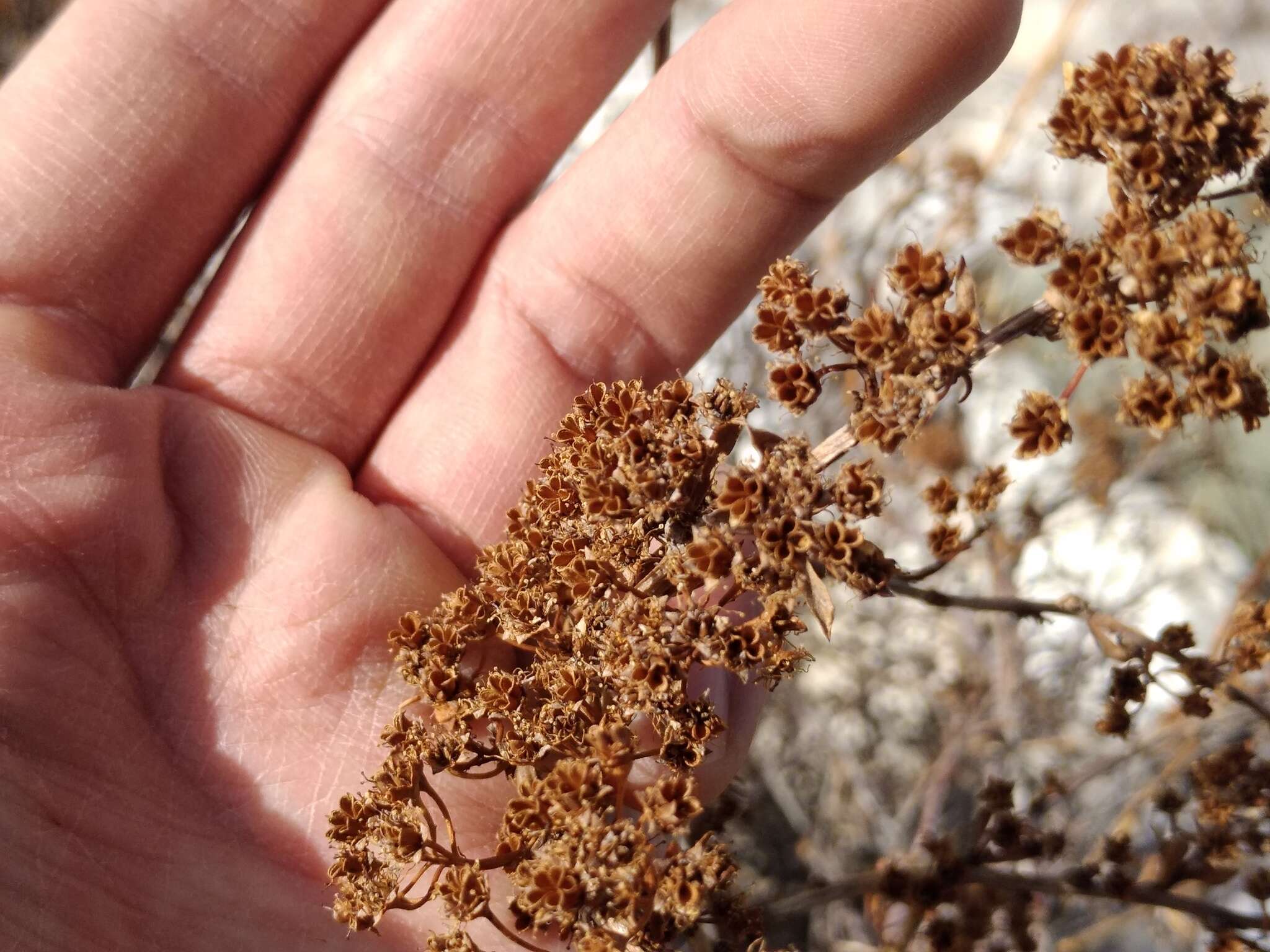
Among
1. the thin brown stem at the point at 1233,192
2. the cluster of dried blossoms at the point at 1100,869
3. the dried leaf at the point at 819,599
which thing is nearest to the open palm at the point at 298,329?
the cluster of dried blossoms at the point at 1100,869

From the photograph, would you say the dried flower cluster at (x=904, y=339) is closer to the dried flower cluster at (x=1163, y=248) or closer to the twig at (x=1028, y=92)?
the dried flower cluster at (x=1163, y=248)

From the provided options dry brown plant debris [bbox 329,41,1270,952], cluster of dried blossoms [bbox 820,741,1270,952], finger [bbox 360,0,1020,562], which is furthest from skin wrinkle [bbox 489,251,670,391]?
cluster of dried blossoms [bbox 820,741,1270,952]

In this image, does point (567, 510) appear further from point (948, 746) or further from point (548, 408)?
point (948, 746)

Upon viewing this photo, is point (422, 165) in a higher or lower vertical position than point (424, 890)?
higher

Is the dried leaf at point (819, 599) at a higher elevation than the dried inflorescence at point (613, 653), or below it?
higher

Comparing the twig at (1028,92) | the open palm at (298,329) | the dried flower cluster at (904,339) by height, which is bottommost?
the open palm at (298,329)

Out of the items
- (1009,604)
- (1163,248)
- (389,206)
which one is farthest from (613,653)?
(389,206)

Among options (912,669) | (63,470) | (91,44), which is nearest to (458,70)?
(91,44)

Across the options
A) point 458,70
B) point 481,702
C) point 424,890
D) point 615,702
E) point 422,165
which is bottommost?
point 424,890

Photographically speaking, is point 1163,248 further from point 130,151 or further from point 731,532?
point 130,151
